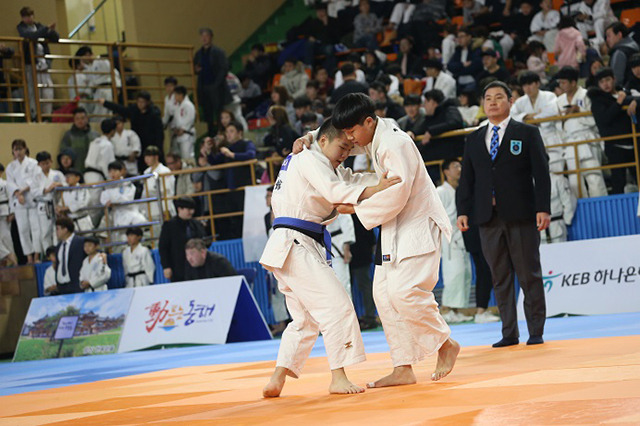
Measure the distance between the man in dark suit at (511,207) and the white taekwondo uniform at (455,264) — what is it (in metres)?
3.62

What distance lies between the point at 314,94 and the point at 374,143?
1030cm

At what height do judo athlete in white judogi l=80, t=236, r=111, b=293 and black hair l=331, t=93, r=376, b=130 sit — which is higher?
black hair l=331, t=93, r=376, b=130

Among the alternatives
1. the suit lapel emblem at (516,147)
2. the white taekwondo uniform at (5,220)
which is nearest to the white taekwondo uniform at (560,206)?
the suit lapel emblem at (516,147)

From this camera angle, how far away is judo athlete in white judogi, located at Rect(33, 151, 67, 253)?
1398 cm

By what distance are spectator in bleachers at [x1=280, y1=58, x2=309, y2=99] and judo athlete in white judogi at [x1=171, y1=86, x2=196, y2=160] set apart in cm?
170

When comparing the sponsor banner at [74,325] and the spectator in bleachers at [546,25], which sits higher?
the spectator in bleachers at [546,25]

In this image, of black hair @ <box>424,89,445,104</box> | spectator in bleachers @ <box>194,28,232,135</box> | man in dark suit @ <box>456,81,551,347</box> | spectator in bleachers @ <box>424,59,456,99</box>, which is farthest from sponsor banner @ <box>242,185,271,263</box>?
man in dark suit @ <box>456,81,551,347</box>

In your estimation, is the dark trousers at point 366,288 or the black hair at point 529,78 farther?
the dark trousers at point 366,288

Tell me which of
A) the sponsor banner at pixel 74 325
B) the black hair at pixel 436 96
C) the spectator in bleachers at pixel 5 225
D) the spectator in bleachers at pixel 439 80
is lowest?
the sponsor banner at pixel 74 325

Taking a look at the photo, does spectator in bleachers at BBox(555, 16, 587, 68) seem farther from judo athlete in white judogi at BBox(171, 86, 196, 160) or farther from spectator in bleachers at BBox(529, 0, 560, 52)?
judo athlete in white judogi at BBox(171, 86, 196, 160)

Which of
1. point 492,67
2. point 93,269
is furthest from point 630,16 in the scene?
point 93,269

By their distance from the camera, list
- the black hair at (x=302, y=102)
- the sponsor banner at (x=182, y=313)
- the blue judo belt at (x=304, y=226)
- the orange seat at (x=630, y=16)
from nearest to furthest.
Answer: the blue judo belt at (x=304, y=226) < the sponsor banner at (x=182, y=313) < the black hair at (x=302, y=102) < the orange seat at (x=630, y=16)

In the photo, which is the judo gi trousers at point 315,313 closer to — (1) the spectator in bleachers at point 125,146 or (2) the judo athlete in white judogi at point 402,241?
(2) the judo athlete in white judogi at point 402,241

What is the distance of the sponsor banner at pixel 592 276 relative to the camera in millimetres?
9188
